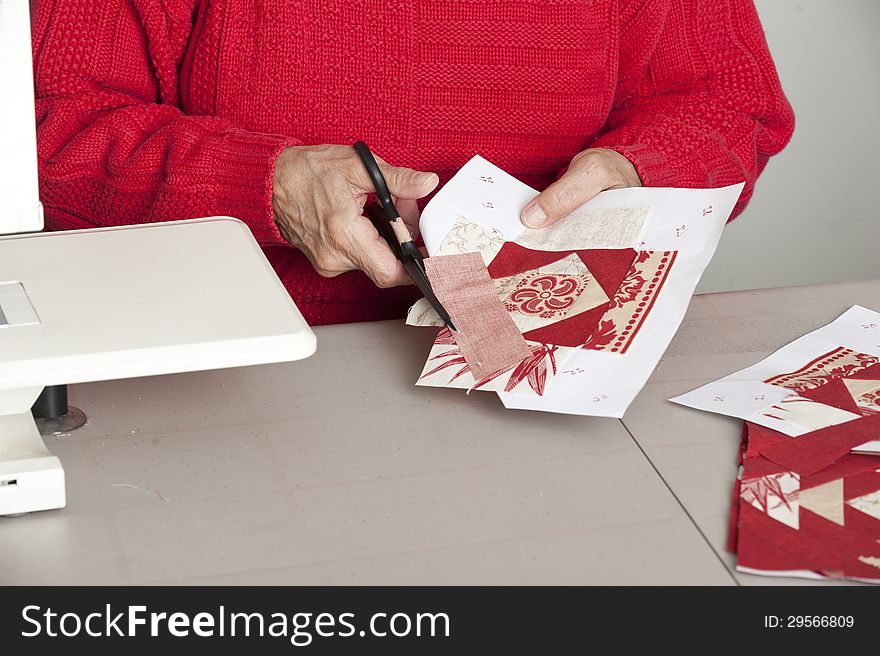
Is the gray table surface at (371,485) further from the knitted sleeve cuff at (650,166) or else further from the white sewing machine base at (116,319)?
the knitted sleeve cuff at (650,166)

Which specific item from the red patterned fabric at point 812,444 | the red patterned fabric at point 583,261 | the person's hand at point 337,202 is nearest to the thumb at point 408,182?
the person's hand at point 337,202

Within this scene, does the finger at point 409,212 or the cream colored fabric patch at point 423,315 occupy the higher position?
the finger at point 409,212

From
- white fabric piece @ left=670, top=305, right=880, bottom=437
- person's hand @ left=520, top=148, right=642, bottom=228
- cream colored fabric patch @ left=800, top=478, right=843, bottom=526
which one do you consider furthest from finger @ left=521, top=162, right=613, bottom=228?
cream colored fabric patch @ left=800, top=478, right=843, bottom=526

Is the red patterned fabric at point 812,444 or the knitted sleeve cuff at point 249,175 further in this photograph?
the knitted sleeve cuff at point 249,175

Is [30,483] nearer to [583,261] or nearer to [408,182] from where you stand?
[408,182]

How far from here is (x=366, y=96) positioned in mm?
1252

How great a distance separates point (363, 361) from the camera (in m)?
1.07

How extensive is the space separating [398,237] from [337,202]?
75 millimetres

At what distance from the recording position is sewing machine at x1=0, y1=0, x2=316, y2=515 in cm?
76

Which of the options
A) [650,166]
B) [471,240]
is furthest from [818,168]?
[471,240]

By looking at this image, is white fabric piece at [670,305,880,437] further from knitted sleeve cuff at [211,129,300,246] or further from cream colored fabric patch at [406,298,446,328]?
knitted sleeve cuff at [211,129,300,246]

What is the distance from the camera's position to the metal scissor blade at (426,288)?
102 centimetres

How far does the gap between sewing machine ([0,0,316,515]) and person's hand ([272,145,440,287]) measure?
0.45 feet

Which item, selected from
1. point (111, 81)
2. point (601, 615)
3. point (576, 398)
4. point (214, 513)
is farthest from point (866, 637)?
point (111, 81)
